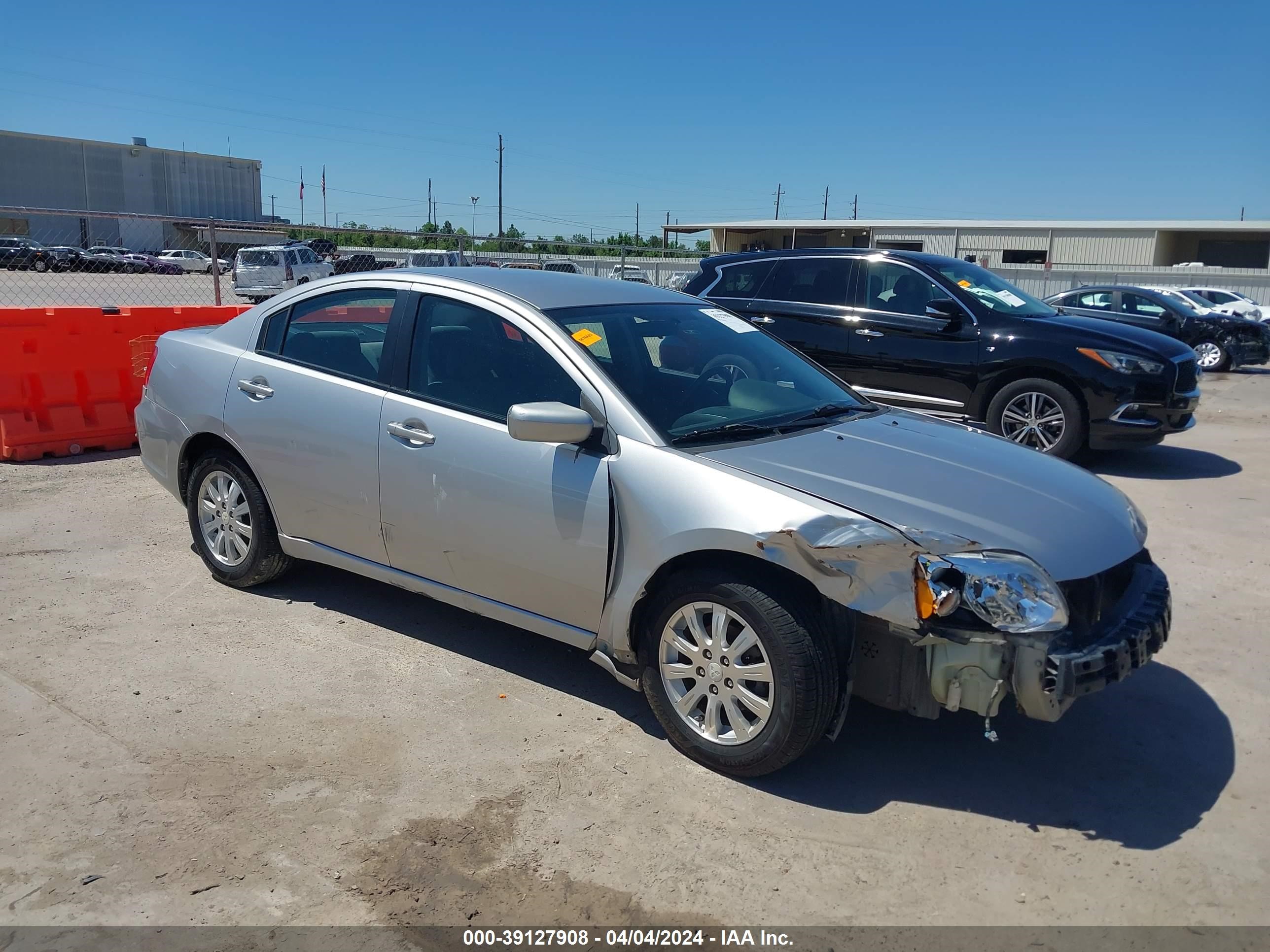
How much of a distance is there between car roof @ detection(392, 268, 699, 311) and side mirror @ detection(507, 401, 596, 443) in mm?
666

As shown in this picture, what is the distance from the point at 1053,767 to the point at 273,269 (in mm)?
22718

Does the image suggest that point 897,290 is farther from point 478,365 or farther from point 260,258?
point 260,258

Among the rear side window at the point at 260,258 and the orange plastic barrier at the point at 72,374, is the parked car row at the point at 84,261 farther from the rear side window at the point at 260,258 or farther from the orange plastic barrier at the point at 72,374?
the orange plastic barrier at the point at 72,374

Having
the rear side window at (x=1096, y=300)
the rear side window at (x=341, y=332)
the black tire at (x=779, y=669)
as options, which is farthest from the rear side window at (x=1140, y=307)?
the black tire at (x=779, y=669)

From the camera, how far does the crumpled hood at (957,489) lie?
3332 millimetres

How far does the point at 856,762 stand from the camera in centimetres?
370

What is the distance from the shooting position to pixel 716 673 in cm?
351

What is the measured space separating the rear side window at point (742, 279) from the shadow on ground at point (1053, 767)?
616cm

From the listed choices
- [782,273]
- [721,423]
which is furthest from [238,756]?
[782,273]

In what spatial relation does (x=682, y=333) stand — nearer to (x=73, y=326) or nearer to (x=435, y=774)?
(x=435, y=774)

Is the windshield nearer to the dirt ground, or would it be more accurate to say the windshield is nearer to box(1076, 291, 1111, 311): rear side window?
the dirt ground

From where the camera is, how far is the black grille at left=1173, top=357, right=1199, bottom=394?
846 cm

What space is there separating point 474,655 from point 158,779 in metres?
1.46

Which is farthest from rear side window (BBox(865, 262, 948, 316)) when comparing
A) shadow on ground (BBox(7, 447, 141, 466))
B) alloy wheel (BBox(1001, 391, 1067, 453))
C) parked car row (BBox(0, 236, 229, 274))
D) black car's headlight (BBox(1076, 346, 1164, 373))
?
parked car row (BBox(0, 236, 229, 274))
